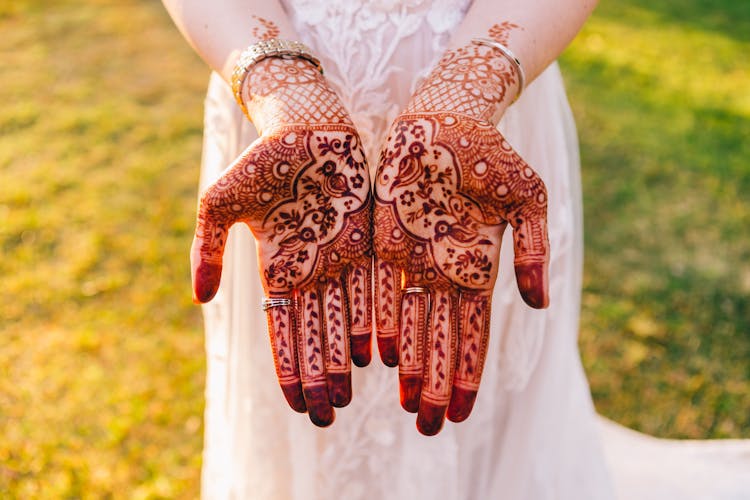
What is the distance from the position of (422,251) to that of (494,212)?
12cm

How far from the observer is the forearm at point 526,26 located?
44.4 inches

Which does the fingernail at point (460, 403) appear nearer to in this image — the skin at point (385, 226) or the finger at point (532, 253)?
the skin at point (385, 226)

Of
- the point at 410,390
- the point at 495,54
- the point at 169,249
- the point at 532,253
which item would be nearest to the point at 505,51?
the point at 495,54

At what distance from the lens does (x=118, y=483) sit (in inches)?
84.8

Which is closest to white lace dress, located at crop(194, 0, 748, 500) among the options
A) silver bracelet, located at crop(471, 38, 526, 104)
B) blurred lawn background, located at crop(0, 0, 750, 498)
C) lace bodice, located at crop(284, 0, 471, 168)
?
lace bodice, located at crop(284, 0, 471, 168)

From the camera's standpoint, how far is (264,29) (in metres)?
1.15

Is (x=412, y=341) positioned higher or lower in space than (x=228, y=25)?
lower

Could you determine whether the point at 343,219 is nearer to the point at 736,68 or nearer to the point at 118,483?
the point at 118,483

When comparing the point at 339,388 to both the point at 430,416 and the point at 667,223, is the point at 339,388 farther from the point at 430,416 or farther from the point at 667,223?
the point at 667,223

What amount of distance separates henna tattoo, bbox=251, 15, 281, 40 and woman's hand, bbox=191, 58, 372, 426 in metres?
0.09

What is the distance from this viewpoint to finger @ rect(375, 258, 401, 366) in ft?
3.57

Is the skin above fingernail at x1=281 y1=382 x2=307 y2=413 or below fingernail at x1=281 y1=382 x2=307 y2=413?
above

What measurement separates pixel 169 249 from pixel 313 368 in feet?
7.56

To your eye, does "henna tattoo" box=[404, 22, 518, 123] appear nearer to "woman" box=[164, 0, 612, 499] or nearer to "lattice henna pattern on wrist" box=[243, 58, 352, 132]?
"woman" box=[164, 0, 612, 499]
